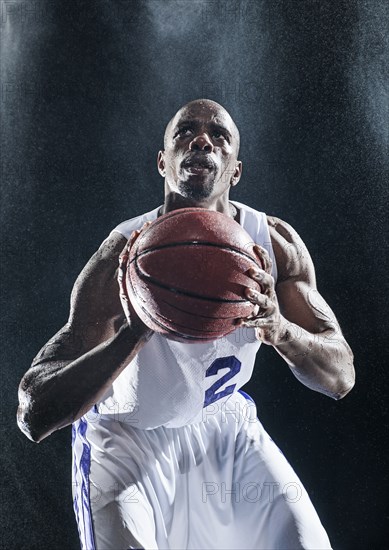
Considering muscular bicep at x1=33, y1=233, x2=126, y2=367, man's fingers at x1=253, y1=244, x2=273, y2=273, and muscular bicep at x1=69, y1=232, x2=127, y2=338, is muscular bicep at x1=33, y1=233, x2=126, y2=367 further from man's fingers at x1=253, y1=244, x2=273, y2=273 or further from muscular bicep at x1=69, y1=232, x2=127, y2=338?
man's fingers at x1=253, y1=244, x2=273, y2=273

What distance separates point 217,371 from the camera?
2.46m

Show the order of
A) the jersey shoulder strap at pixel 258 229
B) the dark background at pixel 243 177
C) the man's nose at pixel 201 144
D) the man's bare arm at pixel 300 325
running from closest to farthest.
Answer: the man's bare arm at pixel 300 325, the man's nose at pixel 201 144, the jersey shoulder strap at pixel 258 229, the dark background at pixel 243 177

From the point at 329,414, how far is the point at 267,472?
134 centimetres

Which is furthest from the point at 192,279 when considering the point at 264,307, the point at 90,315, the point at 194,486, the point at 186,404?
the point at 194,486

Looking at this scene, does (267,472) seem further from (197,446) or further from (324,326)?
(324,326)

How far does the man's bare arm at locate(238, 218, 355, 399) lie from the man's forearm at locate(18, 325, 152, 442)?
0.36m

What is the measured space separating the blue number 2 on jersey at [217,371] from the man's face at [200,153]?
575 mm

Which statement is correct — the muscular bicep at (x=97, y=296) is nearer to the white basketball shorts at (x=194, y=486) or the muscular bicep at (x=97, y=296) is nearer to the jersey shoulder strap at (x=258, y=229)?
the white basketball shorts at (x=194, y=486)

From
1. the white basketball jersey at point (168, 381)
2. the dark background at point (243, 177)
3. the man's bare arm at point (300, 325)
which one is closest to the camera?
the man's bare arm at point (300, 325)

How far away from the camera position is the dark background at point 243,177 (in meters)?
3.67

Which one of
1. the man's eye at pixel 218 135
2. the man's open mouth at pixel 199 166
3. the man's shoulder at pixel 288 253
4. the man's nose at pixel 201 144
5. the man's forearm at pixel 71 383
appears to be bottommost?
the man's forearm at pixel 71 383

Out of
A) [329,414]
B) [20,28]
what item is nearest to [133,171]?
[20,28]

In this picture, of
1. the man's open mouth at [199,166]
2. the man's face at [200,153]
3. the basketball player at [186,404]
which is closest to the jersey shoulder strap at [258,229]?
the basketball player at [186,404]

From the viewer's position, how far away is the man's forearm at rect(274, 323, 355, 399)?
2203 millimetres
